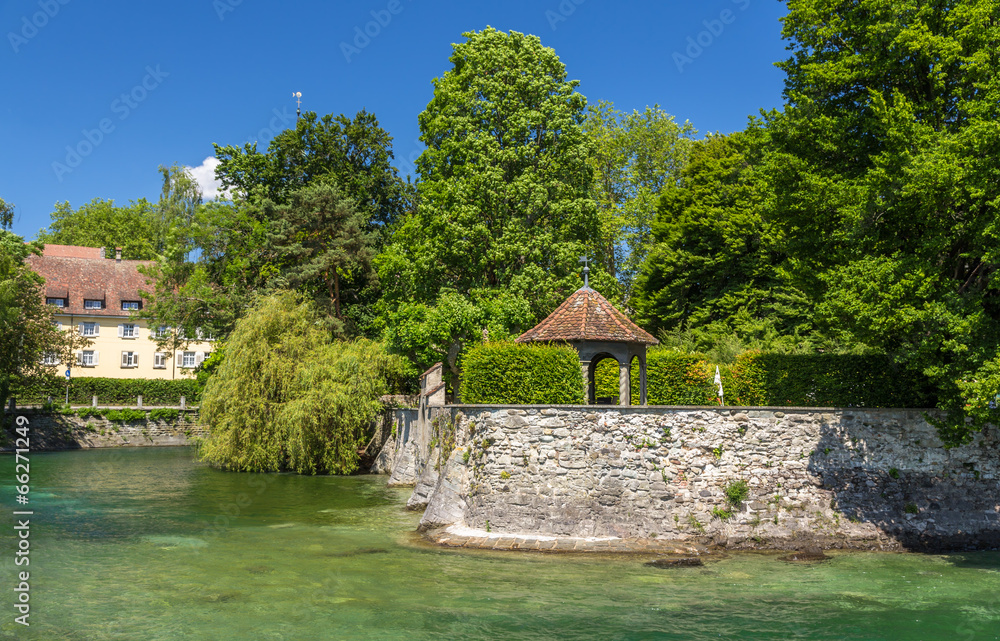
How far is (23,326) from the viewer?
44.6m

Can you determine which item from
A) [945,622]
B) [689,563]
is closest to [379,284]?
[689,563]

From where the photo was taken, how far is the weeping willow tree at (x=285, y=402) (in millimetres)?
32031

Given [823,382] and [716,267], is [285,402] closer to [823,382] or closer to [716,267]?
[716,267]

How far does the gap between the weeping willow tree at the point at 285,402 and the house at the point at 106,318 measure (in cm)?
3089

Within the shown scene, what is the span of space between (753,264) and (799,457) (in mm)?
18237

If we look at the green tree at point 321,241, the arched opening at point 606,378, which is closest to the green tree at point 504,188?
the green tree at point 321,241

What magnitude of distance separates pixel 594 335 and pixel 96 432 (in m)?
39.5

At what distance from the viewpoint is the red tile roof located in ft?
206

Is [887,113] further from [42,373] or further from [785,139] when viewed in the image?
[42,373]

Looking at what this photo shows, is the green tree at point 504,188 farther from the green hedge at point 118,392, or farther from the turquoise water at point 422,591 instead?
the green hedge at point 118,392

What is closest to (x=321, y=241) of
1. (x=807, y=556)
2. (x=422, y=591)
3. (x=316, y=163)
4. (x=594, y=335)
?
(x=316, y=163)

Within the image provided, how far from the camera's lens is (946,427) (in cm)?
1831

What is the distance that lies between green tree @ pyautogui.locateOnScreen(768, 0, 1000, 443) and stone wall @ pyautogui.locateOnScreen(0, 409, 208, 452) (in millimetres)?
35660

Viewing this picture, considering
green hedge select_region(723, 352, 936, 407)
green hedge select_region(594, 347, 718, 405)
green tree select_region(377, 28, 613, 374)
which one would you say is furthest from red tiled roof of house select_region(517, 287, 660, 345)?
green tree select_region(377, 28, 613, 374)
